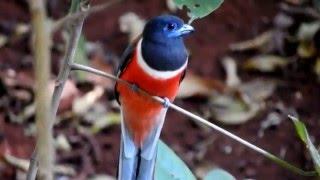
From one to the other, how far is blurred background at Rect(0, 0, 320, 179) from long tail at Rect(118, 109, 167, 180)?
110cm

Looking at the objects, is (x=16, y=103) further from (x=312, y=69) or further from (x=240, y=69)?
(x=312, y=69)

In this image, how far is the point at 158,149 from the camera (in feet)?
5.08

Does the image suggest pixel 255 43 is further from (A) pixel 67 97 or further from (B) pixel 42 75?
(B) pixel 42 75

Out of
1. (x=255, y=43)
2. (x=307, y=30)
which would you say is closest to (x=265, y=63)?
(x=255, y=43)

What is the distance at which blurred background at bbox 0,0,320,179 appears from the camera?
9.34ft

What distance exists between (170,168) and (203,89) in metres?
1.75

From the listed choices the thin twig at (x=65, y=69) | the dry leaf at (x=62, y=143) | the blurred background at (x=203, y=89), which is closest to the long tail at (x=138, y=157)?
the thin twig at (x=65, y=69)

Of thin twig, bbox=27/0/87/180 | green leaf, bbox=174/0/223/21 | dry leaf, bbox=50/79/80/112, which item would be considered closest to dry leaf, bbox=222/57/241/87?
dry leaf, bbox=50/79/80/112

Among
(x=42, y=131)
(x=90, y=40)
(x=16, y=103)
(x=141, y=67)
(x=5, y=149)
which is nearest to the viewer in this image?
(x=42, y=131)

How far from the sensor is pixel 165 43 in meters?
1.49

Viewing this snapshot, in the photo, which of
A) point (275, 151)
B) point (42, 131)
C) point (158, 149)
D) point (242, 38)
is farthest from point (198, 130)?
point (42, 131)

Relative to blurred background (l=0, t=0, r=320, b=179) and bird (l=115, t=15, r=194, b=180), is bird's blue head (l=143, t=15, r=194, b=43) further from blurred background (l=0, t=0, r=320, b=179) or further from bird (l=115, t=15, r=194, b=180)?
blurred background (l=0, t=0, r=320, b=179)

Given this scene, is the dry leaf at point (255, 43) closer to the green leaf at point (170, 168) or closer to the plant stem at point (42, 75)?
→ the green leaf at point (170, 168)

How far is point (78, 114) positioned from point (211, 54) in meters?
0.67
